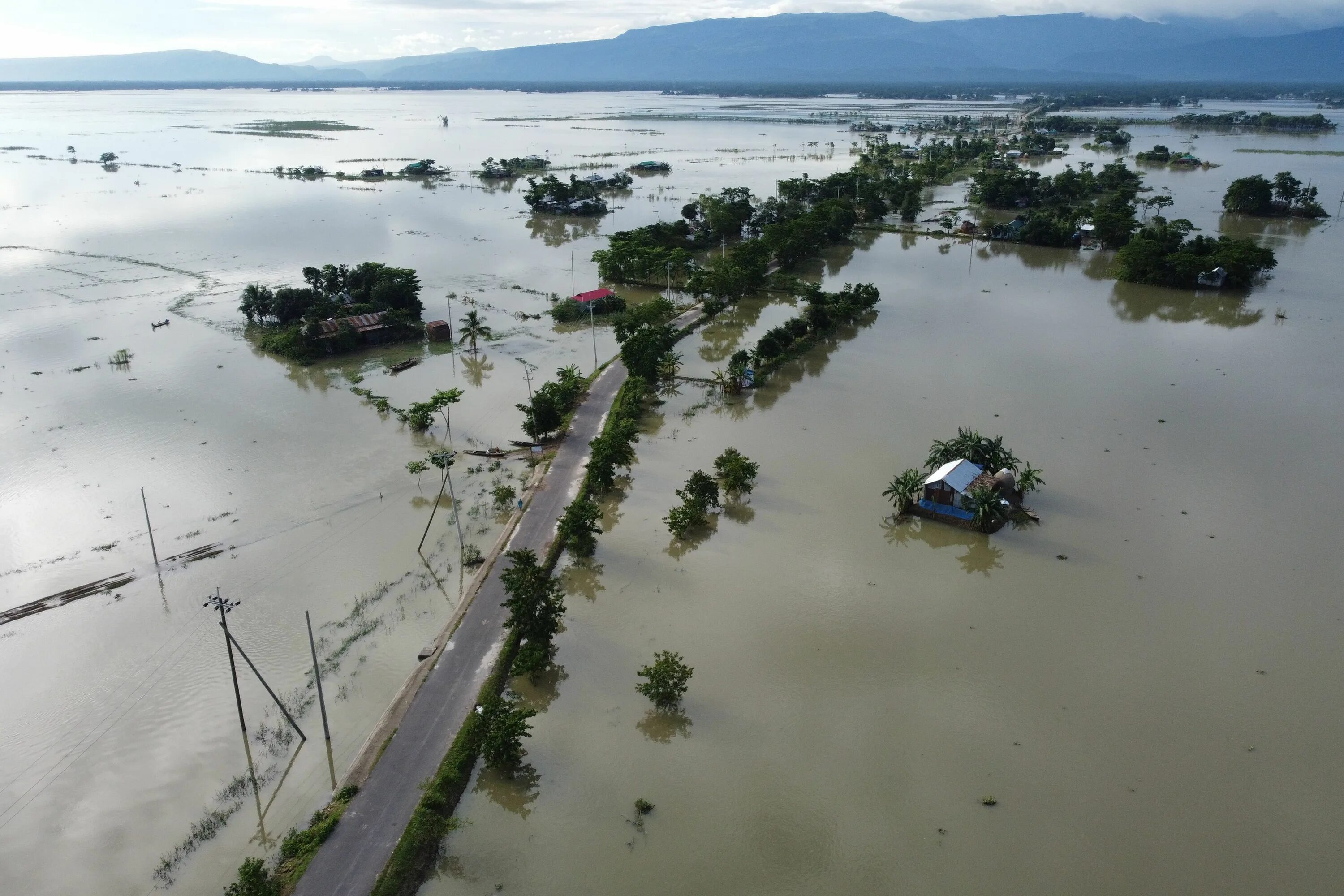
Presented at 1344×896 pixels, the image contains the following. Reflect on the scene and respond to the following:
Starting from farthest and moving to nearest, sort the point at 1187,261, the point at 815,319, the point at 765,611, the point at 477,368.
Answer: the point at 1187,261 → the point at 815,319 → the point at 477,368 → the point at 765,611

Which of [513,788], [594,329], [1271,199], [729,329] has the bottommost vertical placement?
[513,788]

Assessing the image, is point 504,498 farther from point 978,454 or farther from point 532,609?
point 978,454

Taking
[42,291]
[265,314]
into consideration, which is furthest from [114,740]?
[42,291]

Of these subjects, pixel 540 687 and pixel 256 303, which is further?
pixel 256 303

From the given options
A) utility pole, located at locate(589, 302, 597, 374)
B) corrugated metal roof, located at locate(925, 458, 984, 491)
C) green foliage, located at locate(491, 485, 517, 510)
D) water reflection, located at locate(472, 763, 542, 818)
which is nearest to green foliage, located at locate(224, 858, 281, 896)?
water reflection, located at locate(472, 763, 542, 818)

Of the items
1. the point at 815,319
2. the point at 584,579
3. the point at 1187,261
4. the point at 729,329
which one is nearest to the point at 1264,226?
the point at 1187,261

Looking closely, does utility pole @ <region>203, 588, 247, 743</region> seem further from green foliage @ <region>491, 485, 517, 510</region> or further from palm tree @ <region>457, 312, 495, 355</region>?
palm tree @ <region>457, 312, 495, 355</region>
